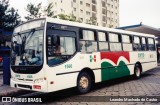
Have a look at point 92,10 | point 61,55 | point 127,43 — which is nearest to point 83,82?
point 61,55

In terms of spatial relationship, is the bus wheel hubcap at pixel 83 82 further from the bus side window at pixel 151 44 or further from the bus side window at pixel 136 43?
the bus side window at pixel 151 44

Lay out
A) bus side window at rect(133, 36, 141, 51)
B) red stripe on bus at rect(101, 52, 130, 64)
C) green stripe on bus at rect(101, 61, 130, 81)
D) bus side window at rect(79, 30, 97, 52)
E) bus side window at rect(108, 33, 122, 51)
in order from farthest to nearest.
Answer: bus side window at rect(133, 36, 141, 51), bus side window at rect(108, 33, 122, 51), red stripe on bus at rect(101, 52, 130, 64), green stripe on bus at rect(101, 61, 130, 81), bus side window at rect(79, 30, 97, 52)

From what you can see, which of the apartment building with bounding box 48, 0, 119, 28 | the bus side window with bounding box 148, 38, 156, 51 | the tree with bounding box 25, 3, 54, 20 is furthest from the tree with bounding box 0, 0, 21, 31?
the bus side window with bounding box 148, 38, 156, 51

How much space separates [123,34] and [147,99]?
517 cm

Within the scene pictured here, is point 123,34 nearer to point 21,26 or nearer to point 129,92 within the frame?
point 129,92

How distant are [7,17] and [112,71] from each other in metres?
30.4

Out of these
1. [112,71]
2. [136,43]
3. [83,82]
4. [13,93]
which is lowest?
[13,93]

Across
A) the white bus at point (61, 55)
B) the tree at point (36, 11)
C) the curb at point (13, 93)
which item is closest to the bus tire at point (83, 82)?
the white bus at point (61, 55)

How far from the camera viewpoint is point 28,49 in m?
7.48

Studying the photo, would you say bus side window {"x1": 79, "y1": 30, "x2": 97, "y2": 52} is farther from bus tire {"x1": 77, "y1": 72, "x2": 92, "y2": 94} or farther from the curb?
the curb

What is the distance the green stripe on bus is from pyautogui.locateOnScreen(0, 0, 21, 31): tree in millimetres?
27977

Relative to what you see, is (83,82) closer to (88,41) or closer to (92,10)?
(88,41)

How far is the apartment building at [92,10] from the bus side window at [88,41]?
45079 millimetres

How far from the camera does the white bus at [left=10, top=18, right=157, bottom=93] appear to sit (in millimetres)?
7188
